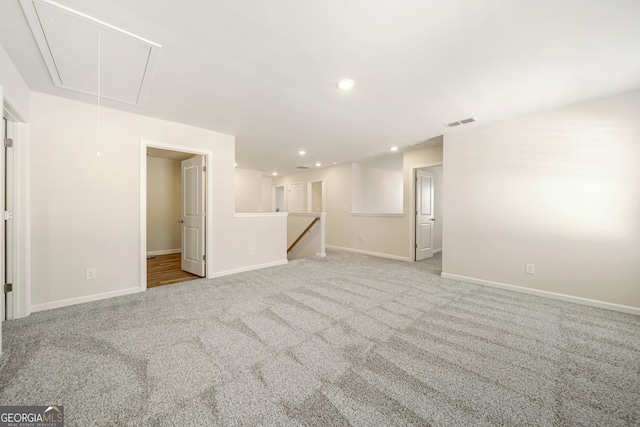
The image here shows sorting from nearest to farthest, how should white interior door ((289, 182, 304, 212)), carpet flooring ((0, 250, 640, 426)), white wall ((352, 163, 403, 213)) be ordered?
carpet flooring ((0, 250, 640, 426))
white wall ((352, 163, 403, 213))
white interior door ((289, 182, 304, 212))

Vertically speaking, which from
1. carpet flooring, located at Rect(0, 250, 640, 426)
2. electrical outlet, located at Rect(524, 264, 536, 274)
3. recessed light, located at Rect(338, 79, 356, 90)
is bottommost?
carpet flooring, located at Rect(0, 250, 640, 426)

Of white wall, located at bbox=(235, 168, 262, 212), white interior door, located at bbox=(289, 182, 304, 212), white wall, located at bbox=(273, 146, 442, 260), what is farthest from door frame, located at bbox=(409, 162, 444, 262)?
white wall, located at bbox=(235, 168, 262, 212)

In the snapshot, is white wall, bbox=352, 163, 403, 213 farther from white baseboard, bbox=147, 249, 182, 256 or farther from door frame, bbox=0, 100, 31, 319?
door frame, bbox=0, 100, 31, 319

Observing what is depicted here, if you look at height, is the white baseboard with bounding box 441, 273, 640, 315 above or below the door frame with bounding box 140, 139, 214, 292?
below

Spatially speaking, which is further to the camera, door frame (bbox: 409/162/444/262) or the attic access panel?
door frame (bbox: 409/162/444/262)

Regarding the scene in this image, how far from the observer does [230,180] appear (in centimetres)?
412

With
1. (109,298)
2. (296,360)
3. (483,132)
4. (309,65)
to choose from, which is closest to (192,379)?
(296,360)

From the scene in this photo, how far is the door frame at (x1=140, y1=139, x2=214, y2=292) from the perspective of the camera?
322 centimetres

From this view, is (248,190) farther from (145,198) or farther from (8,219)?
(8,219)

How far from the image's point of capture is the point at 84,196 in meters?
2.86

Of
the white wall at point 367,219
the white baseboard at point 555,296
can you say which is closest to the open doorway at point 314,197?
the white wall at point 367,219

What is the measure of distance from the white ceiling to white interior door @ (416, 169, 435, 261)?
7.39ft

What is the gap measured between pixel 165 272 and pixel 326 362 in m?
3.80

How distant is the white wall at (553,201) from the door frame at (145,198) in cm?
389
